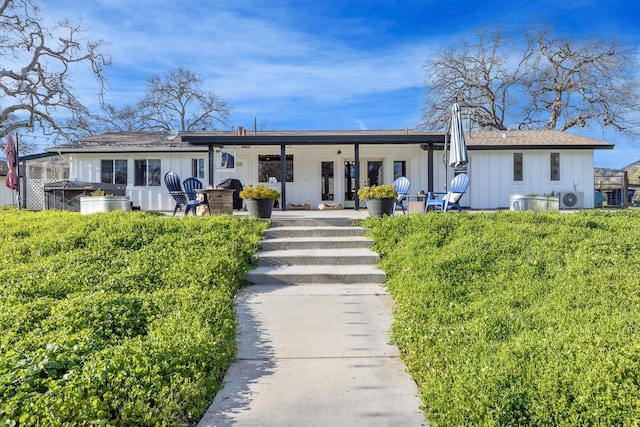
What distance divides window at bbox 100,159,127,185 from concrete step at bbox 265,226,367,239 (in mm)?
9643

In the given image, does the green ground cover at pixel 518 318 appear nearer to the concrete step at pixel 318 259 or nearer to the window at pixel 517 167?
the concrete step at pixel 318 259

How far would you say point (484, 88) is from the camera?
2681 cm

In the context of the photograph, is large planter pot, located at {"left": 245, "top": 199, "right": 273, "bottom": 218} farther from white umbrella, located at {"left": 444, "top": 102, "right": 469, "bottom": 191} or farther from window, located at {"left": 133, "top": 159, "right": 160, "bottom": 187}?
window, located at {"left": 133, "top": 159, "right": 160, "bottom": 187}

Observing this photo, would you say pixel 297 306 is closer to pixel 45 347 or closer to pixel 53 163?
pixel 45 347

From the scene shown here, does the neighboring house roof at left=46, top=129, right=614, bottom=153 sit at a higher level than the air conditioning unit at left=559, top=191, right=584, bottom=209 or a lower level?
higher

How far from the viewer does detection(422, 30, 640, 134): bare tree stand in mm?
24203

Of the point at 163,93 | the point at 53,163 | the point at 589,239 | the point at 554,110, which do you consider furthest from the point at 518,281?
the point at 163,93

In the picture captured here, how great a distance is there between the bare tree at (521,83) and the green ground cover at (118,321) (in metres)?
23.2

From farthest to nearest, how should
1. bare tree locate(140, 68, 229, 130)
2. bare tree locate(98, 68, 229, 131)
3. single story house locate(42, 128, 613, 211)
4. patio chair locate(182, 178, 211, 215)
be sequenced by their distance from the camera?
bare tree locate(140, 68, 229, 130), bare tree locate(98, 68, 229, 131), single story house locate(42, 128, 613, 211), patio chair locate(182, 178, 211, 215)

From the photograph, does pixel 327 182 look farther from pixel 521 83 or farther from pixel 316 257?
pixel 521 83

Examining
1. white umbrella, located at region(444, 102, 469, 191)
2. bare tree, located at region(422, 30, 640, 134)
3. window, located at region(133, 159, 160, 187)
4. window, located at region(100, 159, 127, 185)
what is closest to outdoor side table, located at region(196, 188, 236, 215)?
white umbrella, located at region(444, 102, 469, 191)

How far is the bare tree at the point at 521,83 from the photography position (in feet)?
79.4

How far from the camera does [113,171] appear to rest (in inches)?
592

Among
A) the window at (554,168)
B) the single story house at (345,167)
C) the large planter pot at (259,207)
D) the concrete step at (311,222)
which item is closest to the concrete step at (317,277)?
the concrete step at (311,222)
